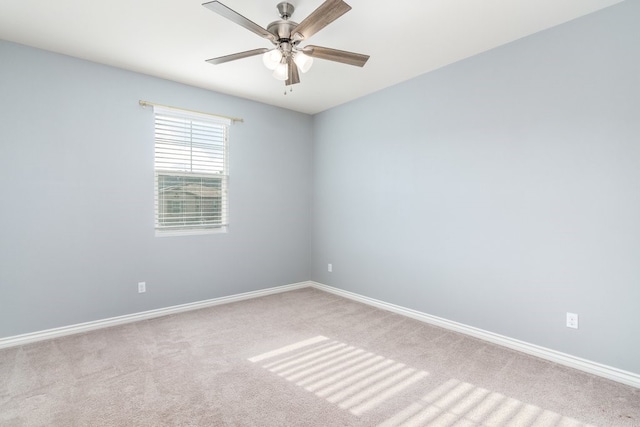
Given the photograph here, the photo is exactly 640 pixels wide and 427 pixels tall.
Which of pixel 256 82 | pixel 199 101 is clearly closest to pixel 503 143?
pixel 256 82

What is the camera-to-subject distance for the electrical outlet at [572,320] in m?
2.43

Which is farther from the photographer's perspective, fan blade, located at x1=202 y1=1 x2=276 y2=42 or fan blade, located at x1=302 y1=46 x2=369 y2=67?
fan blade, located at x1=302 y1=46 x2=369 y2=67

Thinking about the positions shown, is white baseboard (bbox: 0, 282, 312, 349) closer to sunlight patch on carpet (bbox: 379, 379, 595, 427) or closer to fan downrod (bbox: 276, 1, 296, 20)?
sunlight patch on carpet (bbox: 379, 379, 595, 427)

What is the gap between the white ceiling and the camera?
7.37 feet

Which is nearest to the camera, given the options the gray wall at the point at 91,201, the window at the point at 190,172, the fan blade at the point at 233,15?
the fan blade at the point at 233,15

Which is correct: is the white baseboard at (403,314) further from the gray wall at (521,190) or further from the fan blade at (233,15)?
the fan blade at (233,15)

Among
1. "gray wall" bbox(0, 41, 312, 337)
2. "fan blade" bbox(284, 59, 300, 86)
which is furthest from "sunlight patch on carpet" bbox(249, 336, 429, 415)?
"fan blade" bbox(284, 59, 300, 86)

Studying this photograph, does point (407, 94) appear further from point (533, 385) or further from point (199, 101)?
point (533, 385)

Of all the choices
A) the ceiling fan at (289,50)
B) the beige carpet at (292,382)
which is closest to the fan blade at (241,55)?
the ceiling fan at (289,50)

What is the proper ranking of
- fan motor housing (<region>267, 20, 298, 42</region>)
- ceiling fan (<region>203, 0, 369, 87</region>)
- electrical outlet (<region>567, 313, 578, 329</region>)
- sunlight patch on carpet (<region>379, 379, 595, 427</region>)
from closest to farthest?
sunlight patch on carpet (<region>379, 379, 595, 427</region>)
ceiling fan (<region>203, 0, 369, 87</region>)
fan motor housing (<region>267, 20, 298, 42</region>)
electrical outlet (<region>567, 313, 578, 329</region>)

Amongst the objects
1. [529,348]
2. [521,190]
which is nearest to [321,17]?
[521,190]

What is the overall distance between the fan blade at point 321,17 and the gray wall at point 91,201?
7.21 feet

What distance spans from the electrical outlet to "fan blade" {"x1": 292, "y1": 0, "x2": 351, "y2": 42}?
2.72 meters

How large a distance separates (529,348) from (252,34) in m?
3.49
